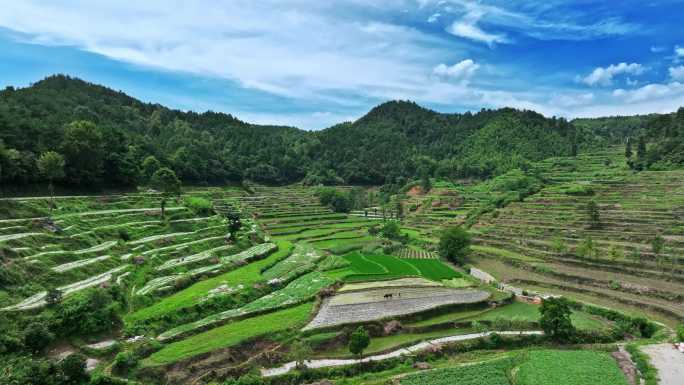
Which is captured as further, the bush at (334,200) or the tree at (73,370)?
the bush at (334,200)

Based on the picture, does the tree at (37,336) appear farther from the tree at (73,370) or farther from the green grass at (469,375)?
the green grass at (469,375)

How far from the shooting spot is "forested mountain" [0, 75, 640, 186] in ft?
178

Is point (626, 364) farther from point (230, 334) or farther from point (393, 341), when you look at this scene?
point (230, 334)

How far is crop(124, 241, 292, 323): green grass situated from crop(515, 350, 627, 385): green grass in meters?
21.1

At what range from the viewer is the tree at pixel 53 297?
77.4 ft

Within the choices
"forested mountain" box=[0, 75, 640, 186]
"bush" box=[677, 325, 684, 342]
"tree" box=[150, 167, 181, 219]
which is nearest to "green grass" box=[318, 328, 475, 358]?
"bush" box=[677, 325, 684, 342]

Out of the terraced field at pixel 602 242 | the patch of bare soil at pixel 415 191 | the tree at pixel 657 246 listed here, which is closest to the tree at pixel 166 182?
the terraced field at pixel 602 242

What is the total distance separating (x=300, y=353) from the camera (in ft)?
73.3

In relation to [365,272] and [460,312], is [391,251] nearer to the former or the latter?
[365,272]

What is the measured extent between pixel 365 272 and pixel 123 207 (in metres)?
29.0

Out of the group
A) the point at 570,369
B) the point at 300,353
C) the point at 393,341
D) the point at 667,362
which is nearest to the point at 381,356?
the point at 393,341

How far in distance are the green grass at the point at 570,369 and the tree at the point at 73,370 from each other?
2161cm

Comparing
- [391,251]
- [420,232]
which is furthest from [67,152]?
[420,232]

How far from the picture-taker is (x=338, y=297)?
32656 millimetres
